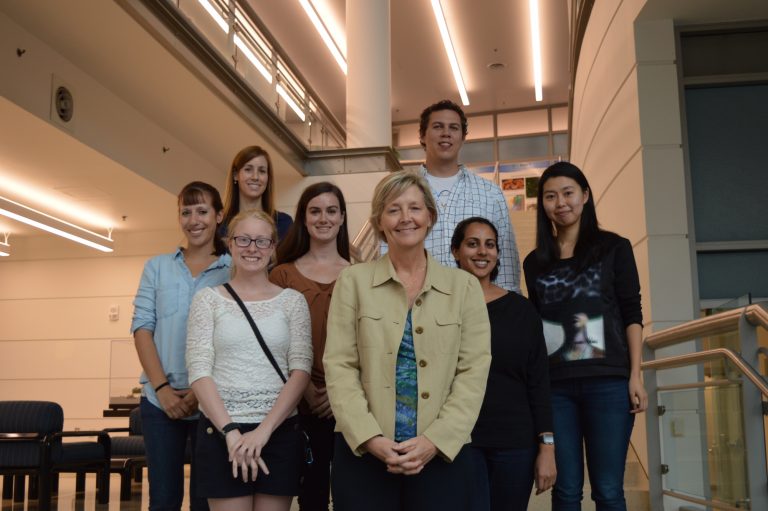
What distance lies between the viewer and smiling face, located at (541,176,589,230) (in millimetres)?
2924

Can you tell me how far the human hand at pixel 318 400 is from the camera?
271 centimetres

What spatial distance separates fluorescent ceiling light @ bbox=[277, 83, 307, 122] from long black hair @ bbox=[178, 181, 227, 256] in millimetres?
8332

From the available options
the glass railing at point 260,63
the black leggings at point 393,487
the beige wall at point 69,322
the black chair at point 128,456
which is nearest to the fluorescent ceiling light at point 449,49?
the glass railing at point 260,63

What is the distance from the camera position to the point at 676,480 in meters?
3.99

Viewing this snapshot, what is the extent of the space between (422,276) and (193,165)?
859 cm

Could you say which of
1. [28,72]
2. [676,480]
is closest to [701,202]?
[676,480]

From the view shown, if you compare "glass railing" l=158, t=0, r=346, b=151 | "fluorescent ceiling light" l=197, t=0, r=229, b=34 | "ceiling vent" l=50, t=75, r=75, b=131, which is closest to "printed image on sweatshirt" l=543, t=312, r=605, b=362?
"glass railing" l=158, t=0, r=346, b=151

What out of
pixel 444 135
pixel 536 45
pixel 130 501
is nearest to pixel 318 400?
pixel 444 135

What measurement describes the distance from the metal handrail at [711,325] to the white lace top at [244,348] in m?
1.69

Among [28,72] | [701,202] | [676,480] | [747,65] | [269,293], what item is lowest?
[676,480]

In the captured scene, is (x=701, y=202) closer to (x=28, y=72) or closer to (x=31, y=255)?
(x=28, y=72)

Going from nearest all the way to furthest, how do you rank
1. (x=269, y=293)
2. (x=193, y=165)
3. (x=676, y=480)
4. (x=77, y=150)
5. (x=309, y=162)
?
(x=269, y=293) < (x=676, y=480) < (x=77, y=150) < (x=193, y=165) < (x=309, y=162)

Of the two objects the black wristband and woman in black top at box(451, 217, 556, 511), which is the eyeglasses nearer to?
the black wristband

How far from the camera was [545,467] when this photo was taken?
2502mm
